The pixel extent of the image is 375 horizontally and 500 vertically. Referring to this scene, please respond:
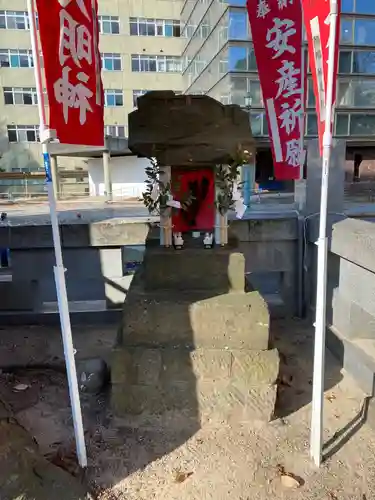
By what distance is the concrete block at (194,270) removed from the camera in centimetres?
478

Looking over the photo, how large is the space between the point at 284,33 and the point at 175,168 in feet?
9.18

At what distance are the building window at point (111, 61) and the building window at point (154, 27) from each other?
252 cm

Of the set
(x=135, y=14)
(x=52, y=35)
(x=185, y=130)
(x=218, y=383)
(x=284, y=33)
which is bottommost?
(x=218, y=383)

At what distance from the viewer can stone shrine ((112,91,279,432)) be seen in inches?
173

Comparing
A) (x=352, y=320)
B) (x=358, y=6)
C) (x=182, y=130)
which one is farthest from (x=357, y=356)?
(x=358, y=6)

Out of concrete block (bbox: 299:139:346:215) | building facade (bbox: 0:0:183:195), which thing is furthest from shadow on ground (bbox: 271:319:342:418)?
building facade (bbox: 0:0:183:195)

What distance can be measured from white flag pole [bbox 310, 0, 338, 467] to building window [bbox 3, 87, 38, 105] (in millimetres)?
34774

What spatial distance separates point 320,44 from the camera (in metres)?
3.41

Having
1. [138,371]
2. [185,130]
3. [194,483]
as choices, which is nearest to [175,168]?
[185,130]

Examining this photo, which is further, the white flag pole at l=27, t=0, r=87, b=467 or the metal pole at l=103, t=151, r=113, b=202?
the metal pole at l=103, t=151, r=113, b=202

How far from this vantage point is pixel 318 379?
3.68 metres

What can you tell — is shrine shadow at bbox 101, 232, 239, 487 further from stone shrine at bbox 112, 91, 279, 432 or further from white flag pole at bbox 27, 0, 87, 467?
white flag pole at bbox 27, 0, 87, 467

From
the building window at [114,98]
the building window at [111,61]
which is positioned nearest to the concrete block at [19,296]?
the building window at [114,98]

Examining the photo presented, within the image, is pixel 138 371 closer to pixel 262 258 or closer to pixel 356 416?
pixel 356 416
